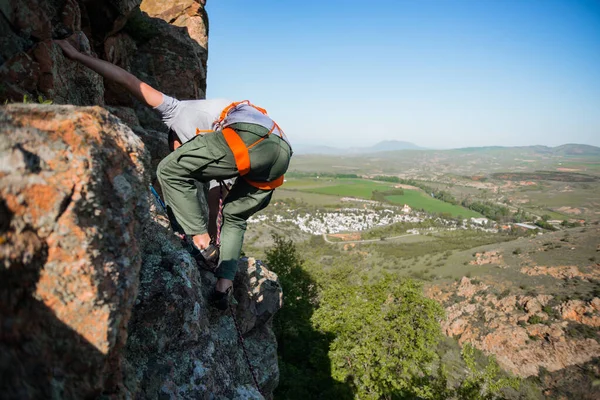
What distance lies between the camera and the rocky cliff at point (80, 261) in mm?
1655

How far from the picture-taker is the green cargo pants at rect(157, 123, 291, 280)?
11.4ft

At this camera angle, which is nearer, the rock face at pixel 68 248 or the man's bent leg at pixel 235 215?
the rock face at pixel 68 248

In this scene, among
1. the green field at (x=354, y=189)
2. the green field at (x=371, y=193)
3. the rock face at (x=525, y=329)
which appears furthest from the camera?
the green field at (x=354, y=189)

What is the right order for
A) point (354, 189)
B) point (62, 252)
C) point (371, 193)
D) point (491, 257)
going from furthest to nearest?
1. point (354, 189)
2. point (371, 193)
3. point (491, 257)
4. point (62, 252)

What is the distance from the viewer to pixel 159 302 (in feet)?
11.2

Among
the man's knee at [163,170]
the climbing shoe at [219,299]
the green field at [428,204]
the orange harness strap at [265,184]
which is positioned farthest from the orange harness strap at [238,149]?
the green field at [428,204]

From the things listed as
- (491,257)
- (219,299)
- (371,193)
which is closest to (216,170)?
(219,299)

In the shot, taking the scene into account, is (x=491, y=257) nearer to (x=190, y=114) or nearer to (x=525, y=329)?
(x=525, y=329)

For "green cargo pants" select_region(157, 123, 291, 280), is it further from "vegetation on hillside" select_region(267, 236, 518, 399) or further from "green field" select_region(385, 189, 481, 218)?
"green field" select_region(385, 189, 481, 218)

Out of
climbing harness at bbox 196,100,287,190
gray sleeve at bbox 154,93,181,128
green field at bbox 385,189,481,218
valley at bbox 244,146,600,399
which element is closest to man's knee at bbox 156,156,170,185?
climbing harness at bbox 196,100,287,190

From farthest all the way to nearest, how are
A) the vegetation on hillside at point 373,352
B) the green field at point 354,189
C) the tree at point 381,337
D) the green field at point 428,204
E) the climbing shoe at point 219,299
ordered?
the green field at point 354,189, the green field at point 428,204, the tree at point 381,337, the vegetation on hillside at point 373,352, the climbing shoe at point 219,299

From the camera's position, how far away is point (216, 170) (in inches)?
139

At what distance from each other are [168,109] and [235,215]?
1.61 m

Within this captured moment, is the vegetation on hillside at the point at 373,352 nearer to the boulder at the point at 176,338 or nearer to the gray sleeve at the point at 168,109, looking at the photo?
the boulder at the point at 176,338
